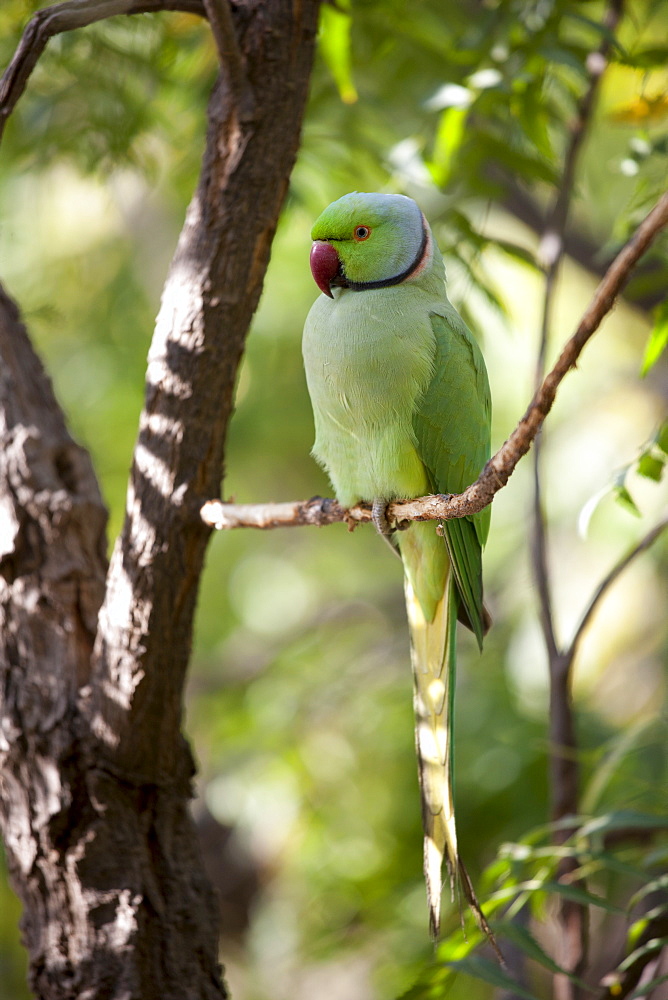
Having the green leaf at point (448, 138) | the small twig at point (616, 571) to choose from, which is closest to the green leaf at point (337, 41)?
the green leaf at point (448, 138)

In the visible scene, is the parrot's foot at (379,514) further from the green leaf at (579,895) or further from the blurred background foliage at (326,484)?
the green leaf at (579,895)

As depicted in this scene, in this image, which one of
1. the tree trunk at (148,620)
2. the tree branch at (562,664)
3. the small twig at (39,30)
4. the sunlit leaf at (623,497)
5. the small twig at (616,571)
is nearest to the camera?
the small twig at (39,30)

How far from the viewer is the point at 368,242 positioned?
1.69 m

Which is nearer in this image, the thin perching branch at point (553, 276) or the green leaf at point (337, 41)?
the green leaf at point (337, 41)

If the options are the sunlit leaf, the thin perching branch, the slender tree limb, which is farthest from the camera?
the thin perching branch

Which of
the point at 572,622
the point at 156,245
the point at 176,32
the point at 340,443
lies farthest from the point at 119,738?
the point at 156,245

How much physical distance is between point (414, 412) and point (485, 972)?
109cm

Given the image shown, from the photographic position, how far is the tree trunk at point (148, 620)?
167 centimetres

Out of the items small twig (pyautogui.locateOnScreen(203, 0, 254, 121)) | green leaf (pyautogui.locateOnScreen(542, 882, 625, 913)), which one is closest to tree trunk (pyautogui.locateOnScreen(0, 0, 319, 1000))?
small twig (pyautogui.locateOnScreen(203, 0, 254, 121))

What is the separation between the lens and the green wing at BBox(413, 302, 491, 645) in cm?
179

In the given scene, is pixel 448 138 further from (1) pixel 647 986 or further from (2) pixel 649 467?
(1) pixel 647 986

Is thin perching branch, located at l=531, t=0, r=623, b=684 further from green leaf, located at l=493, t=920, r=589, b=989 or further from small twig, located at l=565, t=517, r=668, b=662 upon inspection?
green leaf, located at l=493, t=920, r=589, b=989

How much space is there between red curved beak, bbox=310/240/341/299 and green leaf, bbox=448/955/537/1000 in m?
1.33

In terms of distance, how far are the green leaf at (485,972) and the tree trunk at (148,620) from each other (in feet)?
1.56
